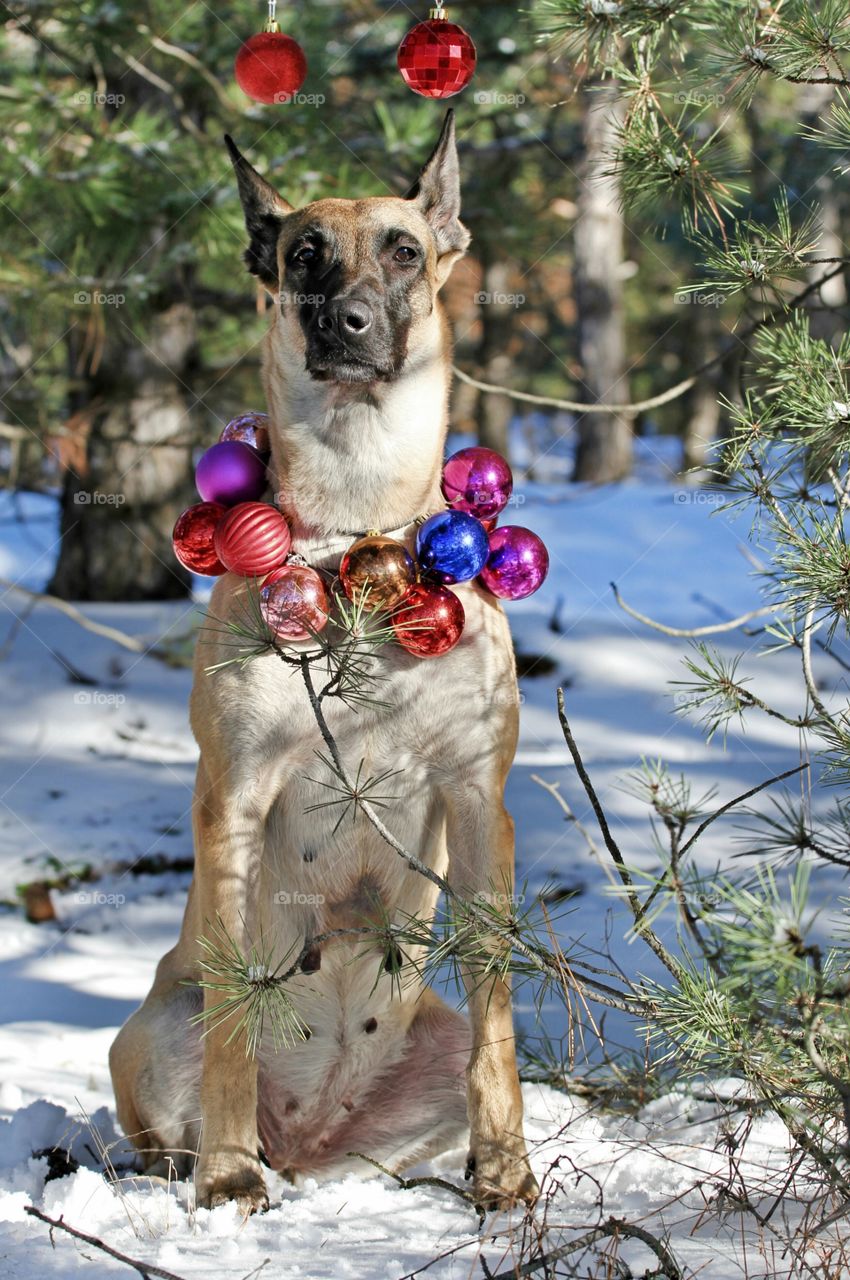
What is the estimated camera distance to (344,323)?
2.62 metres

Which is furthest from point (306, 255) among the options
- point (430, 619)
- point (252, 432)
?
point (430, 619)

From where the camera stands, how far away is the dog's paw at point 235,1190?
2.40m

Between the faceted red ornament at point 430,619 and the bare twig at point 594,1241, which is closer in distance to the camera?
the bare twig at point 594,1241

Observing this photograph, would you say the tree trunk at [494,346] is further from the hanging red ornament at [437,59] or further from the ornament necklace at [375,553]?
the hanging red ornament at [437,59]

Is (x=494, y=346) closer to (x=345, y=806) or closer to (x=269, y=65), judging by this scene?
(x=269, y=65)

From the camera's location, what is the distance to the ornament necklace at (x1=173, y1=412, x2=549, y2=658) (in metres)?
2.27

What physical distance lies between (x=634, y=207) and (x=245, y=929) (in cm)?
161

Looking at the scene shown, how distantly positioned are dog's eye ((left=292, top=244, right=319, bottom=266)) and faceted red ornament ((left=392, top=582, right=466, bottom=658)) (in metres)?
0.86

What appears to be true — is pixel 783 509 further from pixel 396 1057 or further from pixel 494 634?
pixel 396 1057

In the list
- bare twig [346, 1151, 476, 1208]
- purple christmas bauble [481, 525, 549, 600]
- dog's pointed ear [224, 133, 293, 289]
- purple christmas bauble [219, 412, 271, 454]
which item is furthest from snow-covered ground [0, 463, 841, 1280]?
dog's pointed ear [224, 133, 293, 289]

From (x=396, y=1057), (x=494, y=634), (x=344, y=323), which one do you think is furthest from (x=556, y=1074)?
(x=344, y=323)

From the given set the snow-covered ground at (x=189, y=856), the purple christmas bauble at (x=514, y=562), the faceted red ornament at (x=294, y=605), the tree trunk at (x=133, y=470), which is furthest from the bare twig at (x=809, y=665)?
the tree trunk at (x=133, y=470)

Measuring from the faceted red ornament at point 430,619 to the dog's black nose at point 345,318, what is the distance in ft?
1.92

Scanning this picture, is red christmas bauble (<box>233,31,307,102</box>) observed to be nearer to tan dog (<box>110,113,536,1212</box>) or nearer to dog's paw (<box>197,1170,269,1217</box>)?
tan dog (<box>110,113,536,1212</box>)
